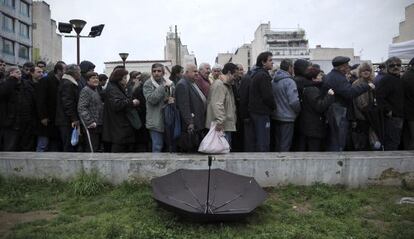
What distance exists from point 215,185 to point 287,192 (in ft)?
4.62

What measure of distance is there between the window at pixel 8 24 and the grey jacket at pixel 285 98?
51.7 metres

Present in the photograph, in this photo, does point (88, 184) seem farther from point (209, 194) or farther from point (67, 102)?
point (209, 194)

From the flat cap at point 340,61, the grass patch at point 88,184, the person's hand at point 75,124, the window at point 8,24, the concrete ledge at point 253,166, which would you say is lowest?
the grass patch at point 88,184

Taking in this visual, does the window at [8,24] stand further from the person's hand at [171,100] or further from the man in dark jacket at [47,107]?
the person's hand at [171,100]

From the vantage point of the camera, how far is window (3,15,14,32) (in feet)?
163

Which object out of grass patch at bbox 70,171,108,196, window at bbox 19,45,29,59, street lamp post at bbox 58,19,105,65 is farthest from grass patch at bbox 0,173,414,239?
window at bbox 19,45,29,59

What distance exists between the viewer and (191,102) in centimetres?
645

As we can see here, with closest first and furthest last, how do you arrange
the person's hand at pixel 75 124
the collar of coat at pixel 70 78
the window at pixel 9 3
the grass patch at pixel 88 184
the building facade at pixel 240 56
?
1. the grass patch at pixel 88 184
2. the person's hand at pixel 75 124
3. the collar of coat at pixel 70 78
4. the window at pixel 9 3
5. the building facade at pixel 240 56

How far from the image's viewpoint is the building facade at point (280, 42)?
88675mm

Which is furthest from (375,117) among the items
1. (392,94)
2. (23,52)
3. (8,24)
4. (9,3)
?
(23,52)

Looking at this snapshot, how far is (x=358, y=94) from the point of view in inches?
251

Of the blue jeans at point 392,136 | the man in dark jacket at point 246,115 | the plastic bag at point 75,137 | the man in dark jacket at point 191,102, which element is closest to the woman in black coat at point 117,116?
the plastic bag at point 75,137

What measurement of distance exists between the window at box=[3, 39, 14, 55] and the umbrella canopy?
173ft

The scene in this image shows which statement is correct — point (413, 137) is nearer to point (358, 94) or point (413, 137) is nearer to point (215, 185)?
point (358, 94)
